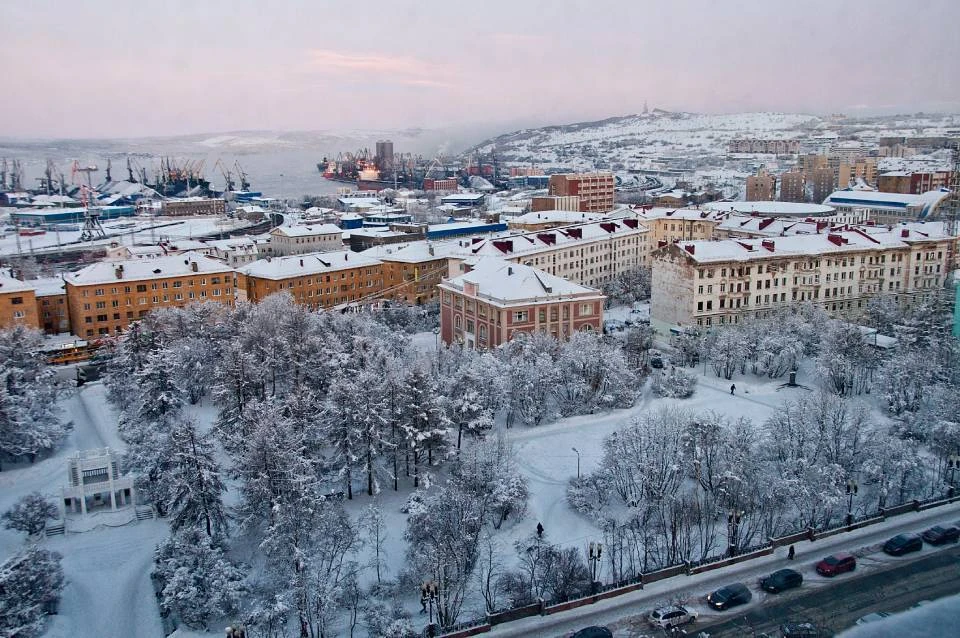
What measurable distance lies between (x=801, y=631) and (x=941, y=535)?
151 inches

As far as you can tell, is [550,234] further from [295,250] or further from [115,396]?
[115,396]

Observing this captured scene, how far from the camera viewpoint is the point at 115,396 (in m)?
20.9

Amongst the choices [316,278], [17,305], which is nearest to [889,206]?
[316,278]

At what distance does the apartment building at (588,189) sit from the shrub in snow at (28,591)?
56467mm

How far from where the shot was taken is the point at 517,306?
2312cm

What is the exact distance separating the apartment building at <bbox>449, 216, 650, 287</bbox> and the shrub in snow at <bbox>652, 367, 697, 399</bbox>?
398 inches

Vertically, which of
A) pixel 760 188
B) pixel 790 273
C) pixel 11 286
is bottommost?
pixel 790 273

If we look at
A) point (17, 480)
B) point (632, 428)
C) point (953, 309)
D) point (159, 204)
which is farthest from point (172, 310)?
point (159, 204)

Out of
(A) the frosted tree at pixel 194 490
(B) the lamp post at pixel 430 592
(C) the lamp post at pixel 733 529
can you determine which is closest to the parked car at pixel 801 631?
(C) the lamp post at pixel 733 529

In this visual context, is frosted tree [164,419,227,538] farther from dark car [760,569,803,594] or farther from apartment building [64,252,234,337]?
apartment building [64,252,234,337]

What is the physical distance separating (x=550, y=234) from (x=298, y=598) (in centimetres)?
2353

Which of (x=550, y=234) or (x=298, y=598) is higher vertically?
(x=550, y=234)

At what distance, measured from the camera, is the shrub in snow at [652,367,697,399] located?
66.5 ft

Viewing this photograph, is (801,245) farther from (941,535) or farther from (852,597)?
(852,597)
